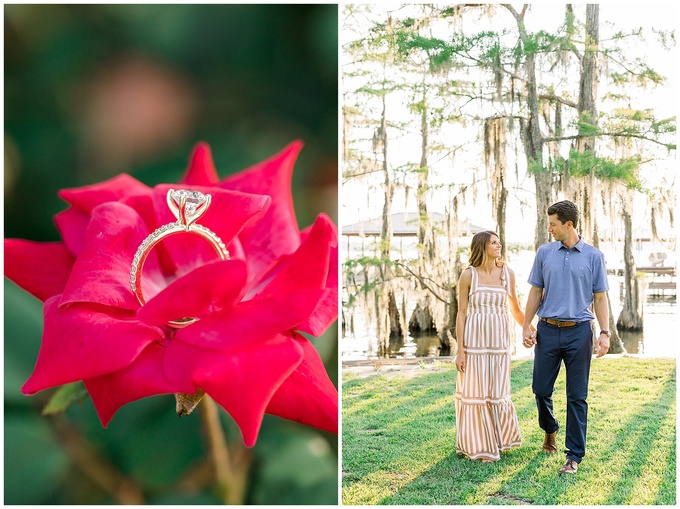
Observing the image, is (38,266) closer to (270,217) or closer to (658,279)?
(270,217)

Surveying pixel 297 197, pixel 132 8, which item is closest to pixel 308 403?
pixel 297 197

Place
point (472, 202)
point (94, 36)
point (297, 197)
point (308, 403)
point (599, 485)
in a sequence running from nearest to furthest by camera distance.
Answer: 1. point (308, 403)
2. point (297, 197)
3. point (94, 36)
4. point (599, 485)
5. point (472, 202)

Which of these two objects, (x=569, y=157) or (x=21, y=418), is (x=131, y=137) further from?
(x=569, y=157)

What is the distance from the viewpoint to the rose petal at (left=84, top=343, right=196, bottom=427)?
0.65 meters

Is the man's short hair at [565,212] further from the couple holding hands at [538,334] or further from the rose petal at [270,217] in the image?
the rose petal at [270,217]

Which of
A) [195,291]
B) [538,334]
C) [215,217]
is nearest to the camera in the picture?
[195,291]

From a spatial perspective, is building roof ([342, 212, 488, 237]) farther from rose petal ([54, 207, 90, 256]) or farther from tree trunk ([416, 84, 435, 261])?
rose petal ([54, 207, 90, 256])

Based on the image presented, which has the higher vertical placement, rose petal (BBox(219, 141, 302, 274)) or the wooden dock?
rose petal (BBox(219, 141, 302, 274))

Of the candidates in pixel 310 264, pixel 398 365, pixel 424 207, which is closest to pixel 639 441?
pixel 398 365

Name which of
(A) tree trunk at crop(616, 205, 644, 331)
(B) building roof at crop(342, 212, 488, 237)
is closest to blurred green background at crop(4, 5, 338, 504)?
(B) building roof at crop(342, 212, 488, 237)

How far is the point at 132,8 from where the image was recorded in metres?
1.19

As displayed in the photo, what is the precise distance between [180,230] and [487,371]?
150cm

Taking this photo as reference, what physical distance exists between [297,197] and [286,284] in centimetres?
41

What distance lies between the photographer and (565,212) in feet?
6.03
